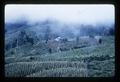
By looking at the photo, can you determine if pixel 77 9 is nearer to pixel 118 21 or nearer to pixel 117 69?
pixel 118 21

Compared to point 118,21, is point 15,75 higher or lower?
lower

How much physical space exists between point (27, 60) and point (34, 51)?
0.08m

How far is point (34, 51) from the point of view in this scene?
6.43 feet

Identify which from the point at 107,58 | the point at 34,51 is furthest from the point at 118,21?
the point at 34,51

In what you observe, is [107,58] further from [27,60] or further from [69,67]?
[27,60]

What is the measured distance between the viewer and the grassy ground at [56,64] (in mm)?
1953

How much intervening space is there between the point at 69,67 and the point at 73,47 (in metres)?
0.15

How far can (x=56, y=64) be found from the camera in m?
1.96

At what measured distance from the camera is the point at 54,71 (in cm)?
196

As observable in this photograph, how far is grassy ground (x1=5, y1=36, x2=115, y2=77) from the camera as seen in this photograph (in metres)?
1.95

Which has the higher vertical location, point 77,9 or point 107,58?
point 77,9
